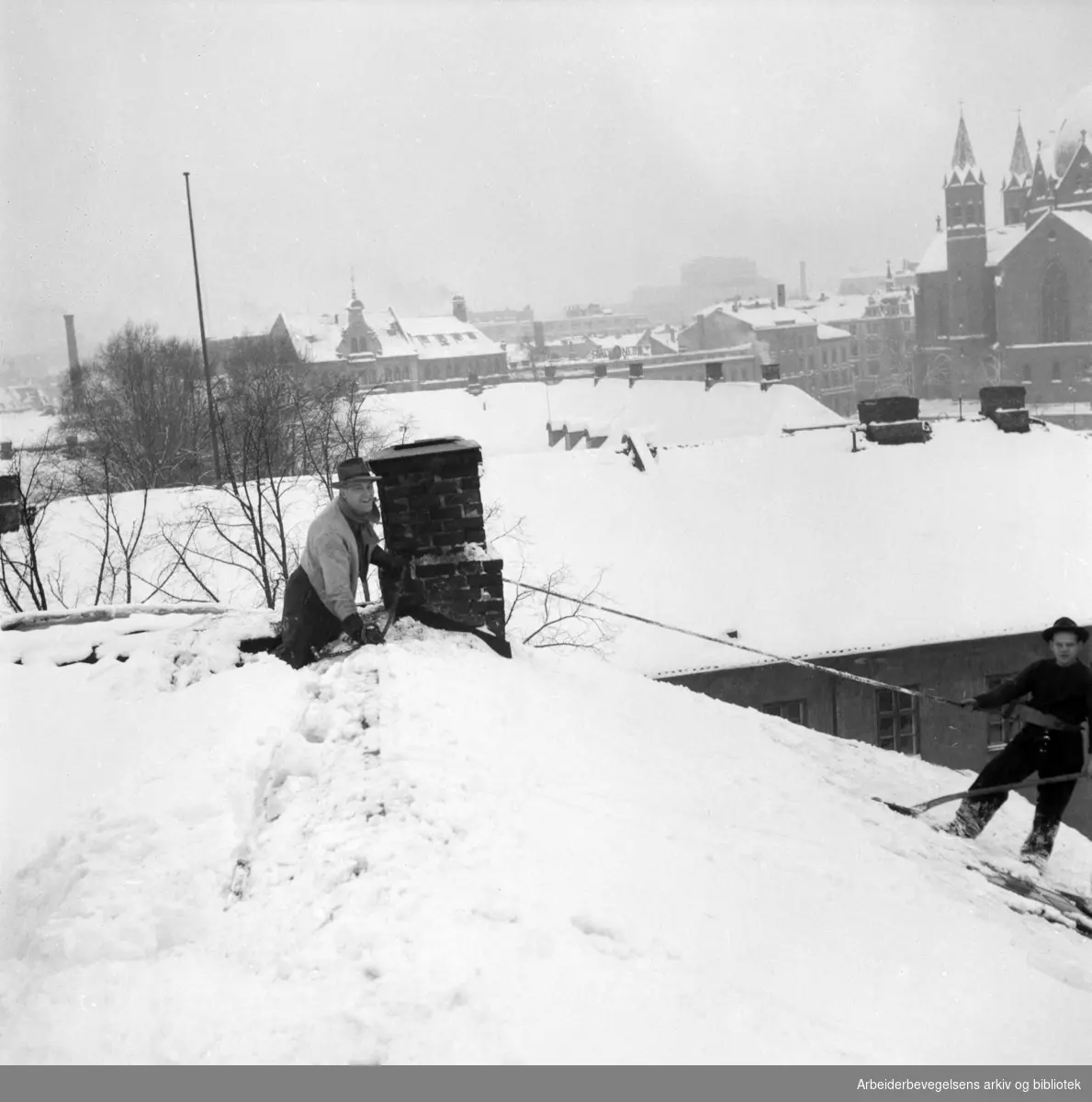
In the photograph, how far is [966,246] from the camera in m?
72.5

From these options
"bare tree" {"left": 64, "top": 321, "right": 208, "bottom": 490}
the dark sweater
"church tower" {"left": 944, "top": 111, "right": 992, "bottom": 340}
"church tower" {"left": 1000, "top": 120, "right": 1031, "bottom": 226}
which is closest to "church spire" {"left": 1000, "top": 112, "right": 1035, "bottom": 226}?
"church tower" {"left": 1000, "top": 120, "right": 1031, "bottom": 226}

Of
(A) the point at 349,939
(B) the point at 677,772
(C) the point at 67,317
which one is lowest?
(B) the point at 677,772

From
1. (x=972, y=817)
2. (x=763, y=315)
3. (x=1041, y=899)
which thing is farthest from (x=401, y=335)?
(x=1041, y=899)

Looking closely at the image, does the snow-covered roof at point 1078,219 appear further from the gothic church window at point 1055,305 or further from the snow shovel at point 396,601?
the snow shovel at point 396,601

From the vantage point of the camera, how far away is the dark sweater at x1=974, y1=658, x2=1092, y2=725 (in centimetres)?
678

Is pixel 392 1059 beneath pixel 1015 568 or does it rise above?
above

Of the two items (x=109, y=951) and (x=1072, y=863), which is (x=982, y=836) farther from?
(x=109, y=951)

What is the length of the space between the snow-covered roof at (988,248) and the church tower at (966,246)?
2.45 ft

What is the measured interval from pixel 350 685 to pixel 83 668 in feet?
6.82

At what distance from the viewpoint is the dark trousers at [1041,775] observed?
22.0 ft

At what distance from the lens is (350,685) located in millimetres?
5695

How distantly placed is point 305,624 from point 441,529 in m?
1.06

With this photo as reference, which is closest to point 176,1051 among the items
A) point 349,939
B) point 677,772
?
point 349,939

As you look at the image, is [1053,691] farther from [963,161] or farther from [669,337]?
[669,337]
